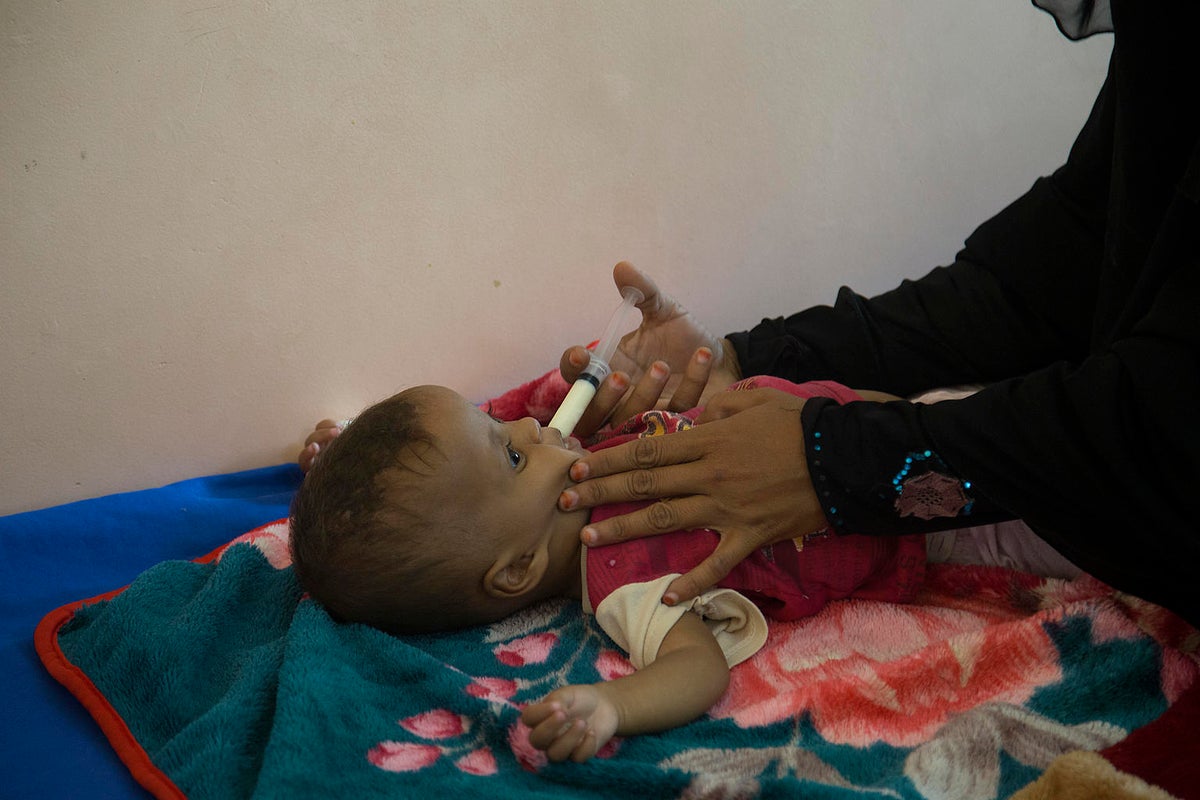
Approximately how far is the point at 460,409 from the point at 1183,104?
2.56ft

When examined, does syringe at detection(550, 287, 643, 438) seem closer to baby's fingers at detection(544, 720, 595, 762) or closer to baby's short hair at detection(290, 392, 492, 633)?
baby's short hair at detection(290, 392, 492, 633)

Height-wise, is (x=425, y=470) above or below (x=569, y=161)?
below

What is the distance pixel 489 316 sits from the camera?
61.6 inches

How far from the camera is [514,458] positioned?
3.74ft

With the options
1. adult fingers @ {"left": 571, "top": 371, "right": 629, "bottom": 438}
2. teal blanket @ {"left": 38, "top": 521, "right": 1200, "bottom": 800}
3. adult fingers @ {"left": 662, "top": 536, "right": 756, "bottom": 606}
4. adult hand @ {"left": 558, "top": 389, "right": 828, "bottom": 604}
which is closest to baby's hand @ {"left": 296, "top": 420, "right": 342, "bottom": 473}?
teal blanket @ {"left": 38, "top": 521, "right": 1200, "bottom": 800}

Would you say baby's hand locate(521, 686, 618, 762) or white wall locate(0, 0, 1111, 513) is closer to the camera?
baby's hand locate(521, 686, 618, 762)

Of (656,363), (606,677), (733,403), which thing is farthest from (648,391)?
(606,677)

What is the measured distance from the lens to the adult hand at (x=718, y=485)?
103 cm

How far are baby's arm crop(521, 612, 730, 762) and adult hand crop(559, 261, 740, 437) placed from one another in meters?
0.38

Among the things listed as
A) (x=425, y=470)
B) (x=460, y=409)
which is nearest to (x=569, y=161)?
(x=460, y=409)

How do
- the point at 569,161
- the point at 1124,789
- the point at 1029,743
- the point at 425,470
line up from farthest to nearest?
the point at 569,161 < the point at 425,470 < the point at 1029,743 < the point at 1124,789

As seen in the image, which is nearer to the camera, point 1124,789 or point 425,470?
point 1124,789

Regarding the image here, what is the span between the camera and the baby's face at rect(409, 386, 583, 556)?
1049mm

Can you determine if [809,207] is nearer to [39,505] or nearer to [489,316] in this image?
[489,316]
